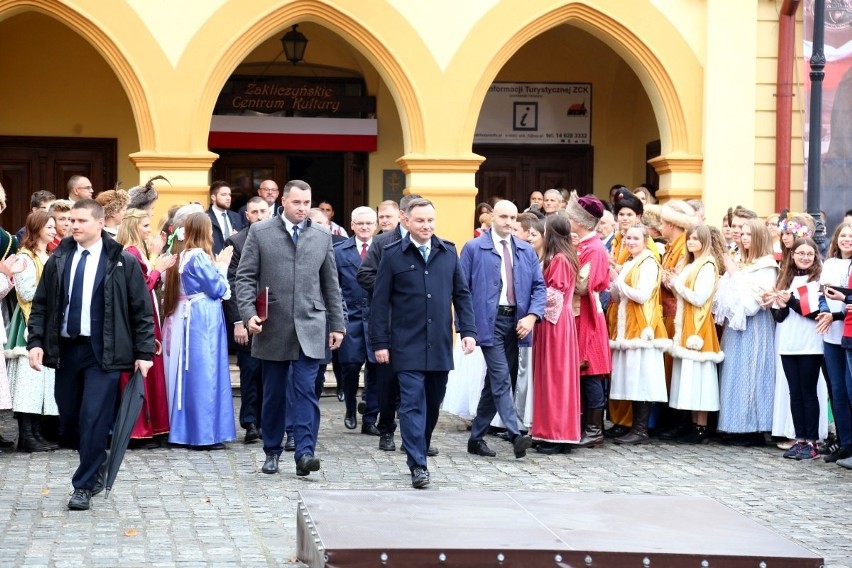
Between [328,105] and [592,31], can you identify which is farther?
[328,105]

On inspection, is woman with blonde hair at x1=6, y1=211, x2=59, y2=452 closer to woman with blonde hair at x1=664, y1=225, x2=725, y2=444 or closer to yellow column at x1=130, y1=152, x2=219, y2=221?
yellow column at x1=130, y1=152, x2=219, y2=221

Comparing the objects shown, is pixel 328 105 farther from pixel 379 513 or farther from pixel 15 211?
pixel 379 513

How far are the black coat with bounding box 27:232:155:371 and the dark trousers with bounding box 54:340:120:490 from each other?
8 cm

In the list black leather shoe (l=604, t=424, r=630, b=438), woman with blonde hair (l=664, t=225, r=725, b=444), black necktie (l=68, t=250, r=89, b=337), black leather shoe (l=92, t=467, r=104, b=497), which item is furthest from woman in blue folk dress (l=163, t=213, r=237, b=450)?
woman with blonde hair (l=664, t=225, r=725, b=444)

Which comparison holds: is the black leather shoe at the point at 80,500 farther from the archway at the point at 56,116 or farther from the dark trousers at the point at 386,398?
the archway at the point at 56,116

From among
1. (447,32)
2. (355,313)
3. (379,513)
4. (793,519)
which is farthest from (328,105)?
(379,513)

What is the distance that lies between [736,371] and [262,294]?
4.09m

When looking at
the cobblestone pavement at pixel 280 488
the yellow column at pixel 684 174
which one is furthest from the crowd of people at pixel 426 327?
the yellow column at pixel 684 174

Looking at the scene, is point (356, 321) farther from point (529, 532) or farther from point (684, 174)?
point (684, 174)

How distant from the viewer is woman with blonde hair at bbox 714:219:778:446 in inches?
426

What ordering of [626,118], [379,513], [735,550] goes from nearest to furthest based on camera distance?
[735,550], [379,513], [626,118]

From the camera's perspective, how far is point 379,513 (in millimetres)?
6211

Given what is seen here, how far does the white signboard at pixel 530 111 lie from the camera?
18.8 meters

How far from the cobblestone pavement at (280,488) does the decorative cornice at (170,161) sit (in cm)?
403
